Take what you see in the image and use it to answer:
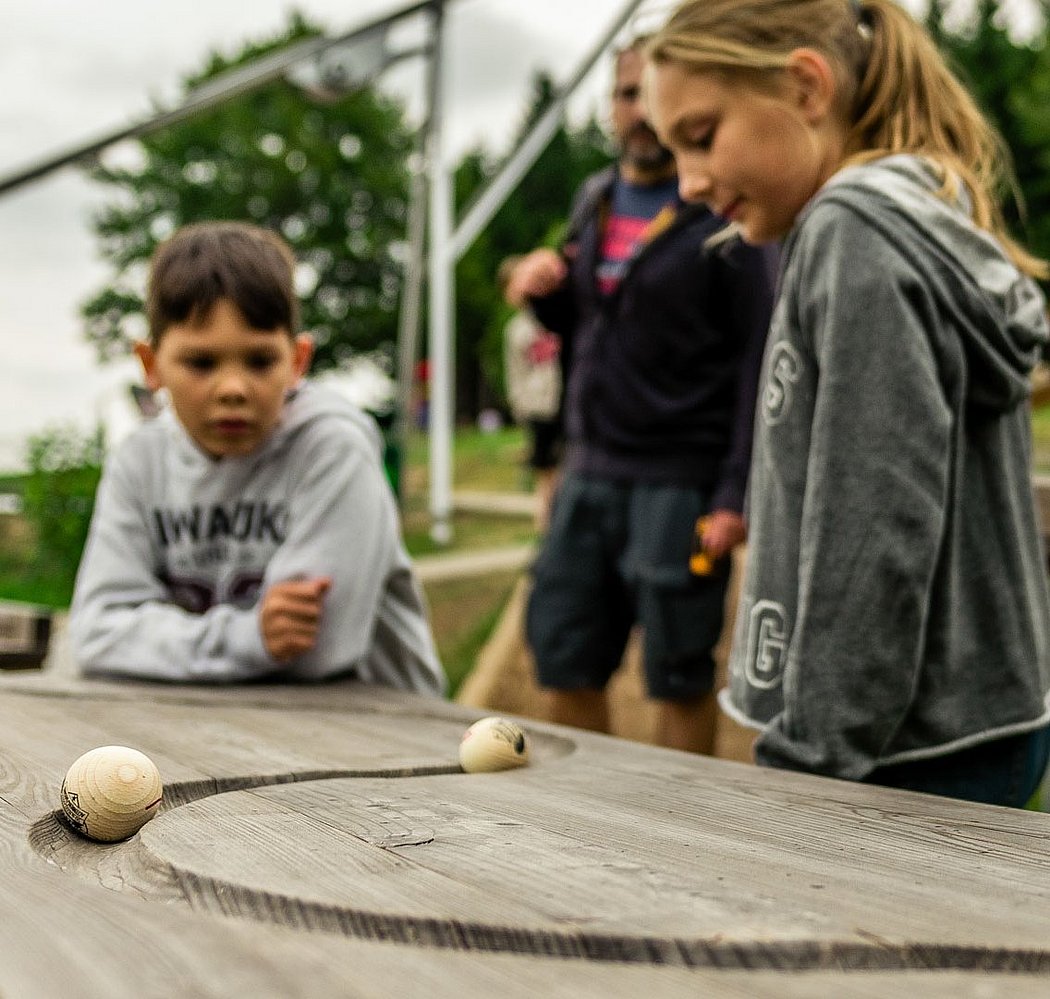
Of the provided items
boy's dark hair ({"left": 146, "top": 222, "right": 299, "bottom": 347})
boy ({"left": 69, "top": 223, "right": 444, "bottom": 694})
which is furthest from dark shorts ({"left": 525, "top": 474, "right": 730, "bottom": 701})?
boy's dark hair ({"left": 146, "top": 222, "right": 299, "bottom": 347})

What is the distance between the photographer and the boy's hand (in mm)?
2154

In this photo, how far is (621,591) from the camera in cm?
318

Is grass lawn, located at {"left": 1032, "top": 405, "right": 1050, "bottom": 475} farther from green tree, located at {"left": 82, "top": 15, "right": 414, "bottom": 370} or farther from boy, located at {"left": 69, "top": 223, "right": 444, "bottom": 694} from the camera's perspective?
green tree, located at {"left": 82, "top": 15, "right": 414, "bottom": 370}

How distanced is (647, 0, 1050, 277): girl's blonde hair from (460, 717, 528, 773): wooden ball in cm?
90

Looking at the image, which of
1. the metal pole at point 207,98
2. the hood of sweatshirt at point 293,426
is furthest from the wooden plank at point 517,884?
the metal pole at point 207,98

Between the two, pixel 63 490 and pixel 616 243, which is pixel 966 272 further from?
pixel 63 490

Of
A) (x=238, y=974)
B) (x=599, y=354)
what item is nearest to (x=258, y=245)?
(x=599, y=354)

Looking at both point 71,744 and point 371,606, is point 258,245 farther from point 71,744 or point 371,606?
point 71,744

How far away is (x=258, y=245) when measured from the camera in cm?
253

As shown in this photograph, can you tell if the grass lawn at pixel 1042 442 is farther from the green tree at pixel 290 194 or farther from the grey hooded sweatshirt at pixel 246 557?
the green tree at pixel 290 194

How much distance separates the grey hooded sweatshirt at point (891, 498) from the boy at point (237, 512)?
86 centimetres

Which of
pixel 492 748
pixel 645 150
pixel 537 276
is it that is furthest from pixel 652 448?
pixel 492 748

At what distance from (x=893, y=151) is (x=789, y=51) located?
0.20 m

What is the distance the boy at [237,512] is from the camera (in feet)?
7.39
